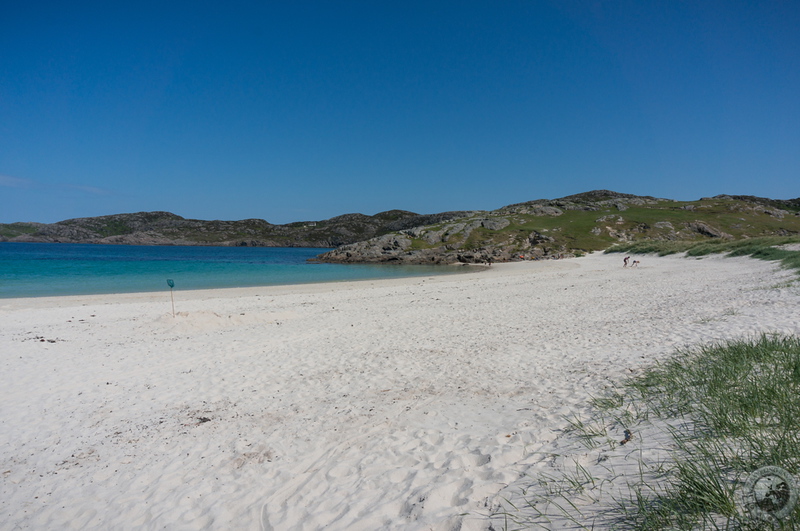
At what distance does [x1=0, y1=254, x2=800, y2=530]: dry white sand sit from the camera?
4516mm

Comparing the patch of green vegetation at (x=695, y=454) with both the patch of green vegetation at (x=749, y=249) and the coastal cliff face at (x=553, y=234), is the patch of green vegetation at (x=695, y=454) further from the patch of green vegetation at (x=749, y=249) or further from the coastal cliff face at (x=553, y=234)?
the coastal cliff face at (x=553, y=234)

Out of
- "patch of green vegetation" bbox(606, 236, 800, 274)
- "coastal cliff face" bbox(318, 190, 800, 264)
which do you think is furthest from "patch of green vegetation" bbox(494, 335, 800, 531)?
"coastal cliff face" bbox(318, 190, 800, 264)

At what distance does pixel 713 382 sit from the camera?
547cm

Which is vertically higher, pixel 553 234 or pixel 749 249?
pixel 553 234

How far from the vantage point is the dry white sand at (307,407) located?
452cm

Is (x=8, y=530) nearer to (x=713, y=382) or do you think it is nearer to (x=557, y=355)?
(x=713, y=382)

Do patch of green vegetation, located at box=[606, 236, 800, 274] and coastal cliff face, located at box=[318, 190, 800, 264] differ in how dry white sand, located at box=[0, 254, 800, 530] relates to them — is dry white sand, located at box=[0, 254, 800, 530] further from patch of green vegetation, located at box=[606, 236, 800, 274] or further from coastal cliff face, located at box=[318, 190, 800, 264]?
coastal cliff face, located at box=[318, 190, 800, 264]

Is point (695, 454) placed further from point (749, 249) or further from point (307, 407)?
point (749, 249)

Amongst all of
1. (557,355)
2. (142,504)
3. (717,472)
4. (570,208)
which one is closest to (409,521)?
(717,472)

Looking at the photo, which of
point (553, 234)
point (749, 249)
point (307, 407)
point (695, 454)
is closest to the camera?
point (695, 454)

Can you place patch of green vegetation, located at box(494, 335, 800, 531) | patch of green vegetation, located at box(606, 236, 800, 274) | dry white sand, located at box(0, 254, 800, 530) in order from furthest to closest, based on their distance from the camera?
patch of green vegetation, located at box(606, 236, 800, 274)
dry white sand, located at box(0, 254, 800, 530)
patch of green vegetation, located at box(494, 335, 800, 531)

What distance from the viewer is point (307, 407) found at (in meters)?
7.26

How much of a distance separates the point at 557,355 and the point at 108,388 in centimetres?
1003

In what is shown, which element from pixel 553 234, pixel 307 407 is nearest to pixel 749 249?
pixel 553 234
